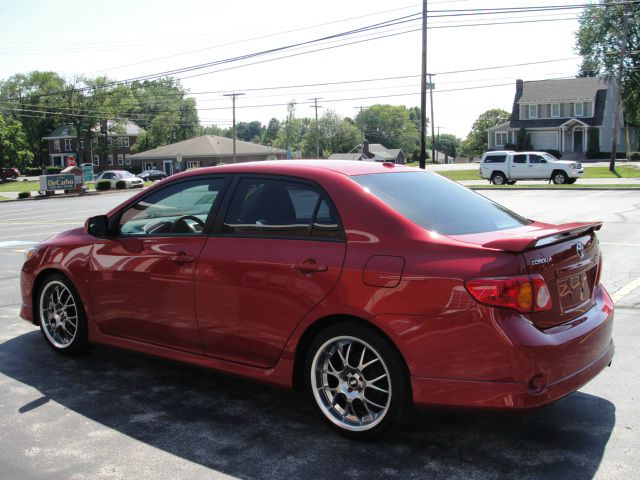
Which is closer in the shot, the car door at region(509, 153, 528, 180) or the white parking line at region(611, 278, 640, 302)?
the white parking line at region(611, 278, 640, 302)

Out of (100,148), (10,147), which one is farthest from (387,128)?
(10,147)

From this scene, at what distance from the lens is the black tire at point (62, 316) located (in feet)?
17.6

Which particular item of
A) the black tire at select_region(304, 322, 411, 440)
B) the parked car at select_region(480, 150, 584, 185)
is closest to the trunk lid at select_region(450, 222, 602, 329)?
the black tire at select_region(304, 322, 411, 440)

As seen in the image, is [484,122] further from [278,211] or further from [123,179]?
[278,211]

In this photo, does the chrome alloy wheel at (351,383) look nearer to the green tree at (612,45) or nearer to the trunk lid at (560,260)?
the trunk lid at (560,260)

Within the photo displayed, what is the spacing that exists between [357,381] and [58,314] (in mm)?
3012

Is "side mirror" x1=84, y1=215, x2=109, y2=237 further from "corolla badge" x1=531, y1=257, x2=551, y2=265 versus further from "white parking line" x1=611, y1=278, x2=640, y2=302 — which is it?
"white parking line" x1=611, y1=278, x2=640, y2=302

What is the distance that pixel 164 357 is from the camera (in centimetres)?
473

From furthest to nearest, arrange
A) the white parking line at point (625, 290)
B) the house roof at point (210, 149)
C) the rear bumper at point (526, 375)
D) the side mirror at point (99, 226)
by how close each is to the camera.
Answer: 1. the house roof at point (210, 149)
2. the white parking line at point (625, 290)
3. the side mirror at point (99, 226)
4. the rear bumper at point (526, 375)

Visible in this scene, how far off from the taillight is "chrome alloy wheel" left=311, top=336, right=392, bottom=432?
2.23 feet

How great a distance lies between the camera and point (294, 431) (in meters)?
4.02

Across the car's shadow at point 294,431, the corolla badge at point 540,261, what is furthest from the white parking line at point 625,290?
the corolla badge at point 540,261

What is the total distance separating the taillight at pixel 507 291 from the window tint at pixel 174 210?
6.60 ft

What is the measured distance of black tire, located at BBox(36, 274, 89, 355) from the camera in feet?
17.6
